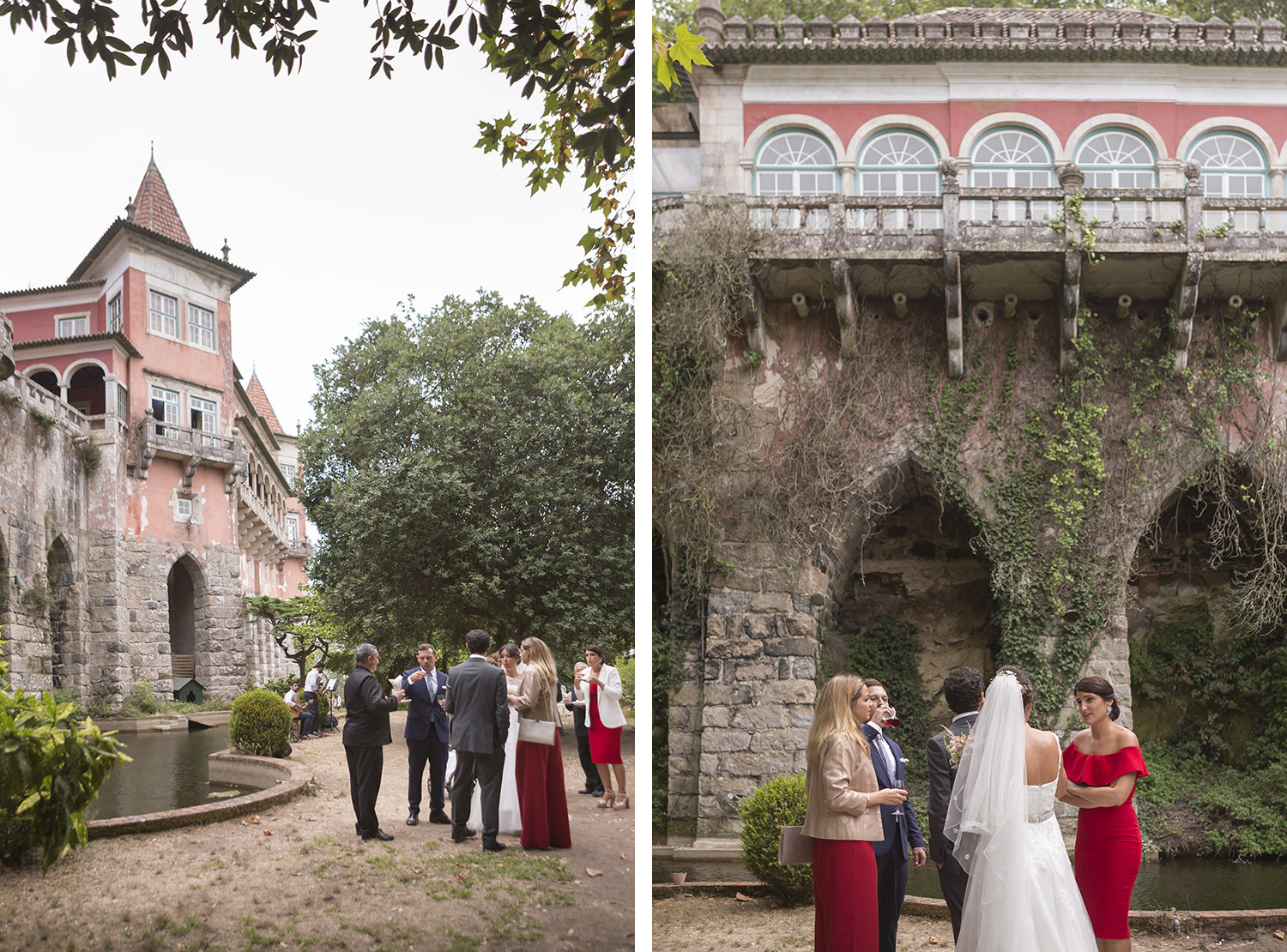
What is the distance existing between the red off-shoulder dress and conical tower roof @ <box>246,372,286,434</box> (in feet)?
11.3

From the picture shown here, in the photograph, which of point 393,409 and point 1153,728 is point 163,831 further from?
point 1153,728

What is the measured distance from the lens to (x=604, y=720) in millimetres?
5359

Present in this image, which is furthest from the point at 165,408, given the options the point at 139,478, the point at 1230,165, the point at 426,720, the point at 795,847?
the point at 1230,165

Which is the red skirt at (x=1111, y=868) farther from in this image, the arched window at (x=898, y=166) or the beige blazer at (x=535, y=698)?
the arched window at (x=898, y=166)

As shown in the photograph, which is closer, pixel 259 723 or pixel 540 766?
pixel 259 723

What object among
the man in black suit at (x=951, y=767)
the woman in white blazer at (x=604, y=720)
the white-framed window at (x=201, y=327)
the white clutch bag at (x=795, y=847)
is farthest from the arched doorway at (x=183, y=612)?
the man in black suit at (x=951, y=767)

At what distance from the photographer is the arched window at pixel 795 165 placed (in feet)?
30.1

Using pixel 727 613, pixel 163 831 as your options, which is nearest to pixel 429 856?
pixel 163 831

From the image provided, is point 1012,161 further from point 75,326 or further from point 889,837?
point 75,326

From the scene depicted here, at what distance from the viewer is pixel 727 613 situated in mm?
8359

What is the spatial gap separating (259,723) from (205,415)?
1.27 m

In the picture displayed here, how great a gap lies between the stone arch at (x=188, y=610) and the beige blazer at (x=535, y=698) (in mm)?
1260

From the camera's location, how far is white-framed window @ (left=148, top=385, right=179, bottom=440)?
4.01m

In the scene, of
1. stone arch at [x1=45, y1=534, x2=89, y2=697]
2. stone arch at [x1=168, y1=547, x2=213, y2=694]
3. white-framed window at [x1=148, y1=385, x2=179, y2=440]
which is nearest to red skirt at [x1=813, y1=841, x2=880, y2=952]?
stone arch at [x1=168, y1=547, x2=213, y2=694]
